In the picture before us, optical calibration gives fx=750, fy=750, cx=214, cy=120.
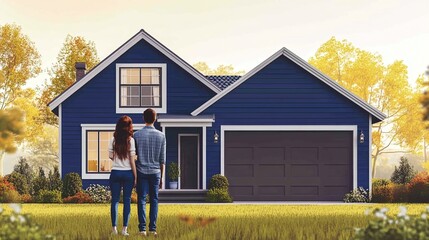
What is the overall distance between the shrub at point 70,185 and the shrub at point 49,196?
35 cm

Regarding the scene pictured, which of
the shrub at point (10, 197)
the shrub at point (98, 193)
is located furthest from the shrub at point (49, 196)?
the shrub at point (98, 193)

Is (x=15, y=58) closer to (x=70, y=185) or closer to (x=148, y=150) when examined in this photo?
(x=70, y=185)

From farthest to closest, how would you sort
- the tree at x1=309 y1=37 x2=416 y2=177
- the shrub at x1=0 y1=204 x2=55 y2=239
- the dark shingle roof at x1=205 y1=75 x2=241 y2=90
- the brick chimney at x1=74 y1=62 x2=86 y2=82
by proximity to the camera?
1. the tree at x1=309 y1=37 x2=416 y2=177
2. the brick chimney at x1=74 y1=62 x2=86 y2=82
3. the dark shingle roof at x1=205 y1=75 x2=241 y2=90
4. the shrub at x1=0 y1=204 x2=55 y2=239

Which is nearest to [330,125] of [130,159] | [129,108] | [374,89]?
[129,108]

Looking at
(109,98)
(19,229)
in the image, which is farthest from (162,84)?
(19,229)

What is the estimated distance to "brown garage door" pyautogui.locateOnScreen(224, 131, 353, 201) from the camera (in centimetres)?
2948

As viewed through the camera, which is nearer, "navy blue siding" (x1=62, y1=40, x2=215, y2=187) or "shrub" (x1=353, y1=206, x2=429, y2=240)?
"shrub" (x1=353, y1=206, x2=429, y2=240)

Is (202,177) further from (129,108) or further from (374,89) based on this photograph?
(374,89)

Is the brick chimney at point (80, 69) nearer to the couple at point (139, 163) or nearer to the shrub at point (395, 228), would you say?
the couple at point (139, 163)

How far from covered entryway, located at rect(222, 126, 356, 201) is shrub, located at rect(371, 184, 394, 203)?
996 mm

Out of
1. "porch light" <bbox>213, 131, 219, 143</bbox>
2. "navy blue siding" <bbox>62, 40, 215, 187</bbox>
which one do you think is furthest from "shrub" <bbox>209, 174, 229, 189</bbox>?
"navy blue siding" <bbox>62, 40, 215, 187</bbox>

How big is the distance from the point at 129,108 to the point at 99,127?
1449 millimetres

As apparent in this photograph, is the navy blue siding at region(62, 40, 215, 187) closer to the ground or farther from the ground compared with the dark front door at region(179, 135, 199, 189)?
farther from the ground

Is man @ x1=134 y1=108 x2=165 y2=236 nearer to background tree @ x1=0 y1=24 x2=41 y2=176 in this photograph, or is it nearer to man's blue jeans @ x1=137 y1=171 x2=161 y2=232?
man's blue jeans @ x1=137 y1=171 x2=161 y2=232
